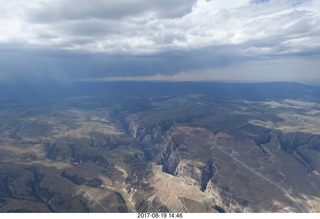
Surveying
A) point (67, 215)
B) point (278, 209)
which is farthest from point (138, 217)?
point (278, 209)

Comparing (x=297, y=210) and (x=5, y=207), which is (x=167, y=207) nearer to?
(x=297, y=210)

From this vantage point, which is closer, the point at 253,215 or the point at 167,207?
the point at 253,215

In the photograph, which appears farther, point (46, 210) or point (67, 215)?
point (46, 210)

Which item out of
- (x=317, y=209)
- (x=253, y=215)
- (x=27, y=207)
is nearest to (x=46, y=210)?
(x=27, y=207)

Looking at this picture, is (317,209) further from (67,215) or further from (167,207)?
(67,215)

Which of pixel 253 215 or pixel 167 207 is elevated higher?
pixel 253 215

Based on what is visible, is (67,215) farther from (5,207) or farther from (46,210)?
(5,207)

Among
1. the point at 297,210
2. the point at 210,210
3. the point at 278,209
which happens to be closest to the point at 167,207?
the point at 210,210
